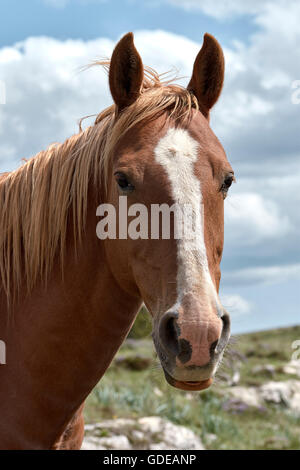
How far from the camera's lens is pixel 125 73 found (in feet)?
9.73

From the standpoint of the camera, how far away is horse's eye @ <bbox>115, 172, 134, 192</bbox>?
267 centimetres

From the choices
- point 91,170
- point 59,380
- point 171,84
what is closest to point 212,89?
point 171,84

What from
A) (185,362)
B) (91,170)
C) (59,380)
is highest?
(91,170)

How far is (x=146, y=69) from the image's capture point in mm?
3266

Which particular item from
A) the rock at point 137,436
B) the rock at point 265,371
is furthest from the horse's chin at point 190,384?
the rock at point 265,371

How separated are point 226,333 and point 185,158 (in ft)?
2.79

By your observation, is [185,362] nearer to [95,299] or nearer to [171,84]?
[95,299]

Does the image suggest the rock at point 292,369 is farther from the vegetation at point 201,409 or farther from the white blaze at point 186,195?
the white blaze at point 186,195

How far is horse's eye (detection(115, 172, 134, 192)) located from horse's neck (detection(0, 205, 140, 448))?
1.24ft

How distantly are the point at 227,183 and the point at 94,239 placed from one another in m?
0.78

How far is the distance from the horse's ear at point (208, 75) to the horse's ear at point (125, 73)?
0.34 metres

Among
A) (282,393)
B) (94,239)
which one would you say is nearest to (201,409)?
(282,393)

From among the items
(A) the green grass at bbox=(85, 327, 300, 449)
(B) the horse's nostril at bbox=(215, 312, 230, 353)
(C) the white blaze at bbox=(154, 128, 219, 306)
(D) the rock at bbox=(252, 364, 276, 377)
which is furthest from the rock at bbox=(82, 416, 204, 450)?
(D) the rock at bbox=(252, 364, 276, 377)

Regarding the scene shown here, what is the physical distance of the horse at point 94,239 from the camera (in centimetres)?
261
